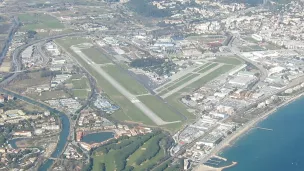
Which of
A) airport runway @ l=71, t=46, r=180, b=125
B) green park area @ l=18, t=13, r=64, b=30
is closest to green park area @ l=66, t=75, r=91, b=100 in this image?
airport runway @ l=71, t=46, r=180, b=125

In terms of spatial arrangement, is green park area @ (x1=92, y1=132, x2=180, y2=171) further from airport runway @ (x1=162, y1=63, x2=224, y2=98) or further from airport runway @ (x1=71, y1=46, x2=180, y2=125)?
airport runway @ (x1=162, y1=63, x2=224, y2=98)

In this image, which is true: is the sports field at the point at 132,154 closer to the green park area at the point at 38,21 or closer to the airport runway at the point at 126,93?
the airport runway at the point at 126,93

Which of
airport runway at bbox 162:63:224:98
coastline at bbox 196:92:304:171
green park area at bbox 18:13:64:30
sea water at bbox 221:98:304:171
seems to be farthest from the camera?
green park area at bbox 18:13:64:30

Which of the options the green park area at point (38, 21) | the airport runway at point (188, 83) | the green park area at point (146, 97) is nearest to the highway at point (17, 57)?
the green park area at point (38, 21)

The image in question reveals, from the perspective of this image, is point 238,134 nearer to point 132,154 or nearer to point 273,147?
point 273,147

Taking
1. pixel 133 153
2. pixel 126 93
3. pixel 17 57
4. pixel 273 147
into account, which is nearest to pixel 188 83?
pixel 126 93

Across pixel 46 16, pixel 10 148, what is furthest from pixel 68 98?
pixel 46 16
